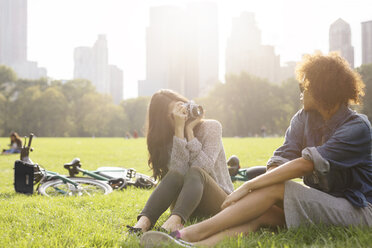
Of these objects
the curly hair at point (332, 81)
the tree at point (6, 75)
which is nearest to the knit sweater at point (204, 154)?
the curly hair at point (332, 81)

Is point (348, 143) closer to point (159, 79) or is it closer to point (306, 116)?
point (306, 116)

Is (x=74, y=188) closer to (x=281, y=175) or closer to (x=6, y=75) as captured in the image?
(x=281, y=175)

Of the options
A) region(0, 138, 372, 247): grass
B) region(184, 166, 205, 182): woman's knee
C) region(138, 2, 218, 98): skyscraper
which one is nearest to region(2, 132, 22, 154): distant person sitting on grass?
region(0, 138, 372, 247): grass

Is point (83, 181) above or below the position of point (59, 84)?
below

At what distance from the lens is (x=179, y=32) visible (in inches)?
7382

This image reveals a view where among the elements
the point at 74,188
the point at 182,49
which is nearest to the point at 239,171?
the point at 74,188

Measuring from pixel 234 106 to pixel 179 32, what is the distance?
13557cm

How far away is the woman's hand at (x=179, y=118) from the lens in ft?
13.1

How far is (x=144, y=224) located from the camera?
345 centimetres

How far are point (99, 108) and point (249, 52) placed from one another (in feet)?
277

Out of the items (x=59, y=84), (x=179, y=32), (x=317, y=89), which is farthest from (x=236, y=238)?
(x=179, y=32)

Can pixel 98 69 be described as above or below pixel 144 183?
above

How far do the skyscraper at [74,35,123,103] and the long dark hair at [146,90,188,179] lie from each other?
161378 millimetres

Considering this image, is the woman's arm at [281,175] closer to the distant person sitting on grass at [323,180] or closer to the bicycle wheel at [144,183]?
the distant person sitting on grass at [323,180]
